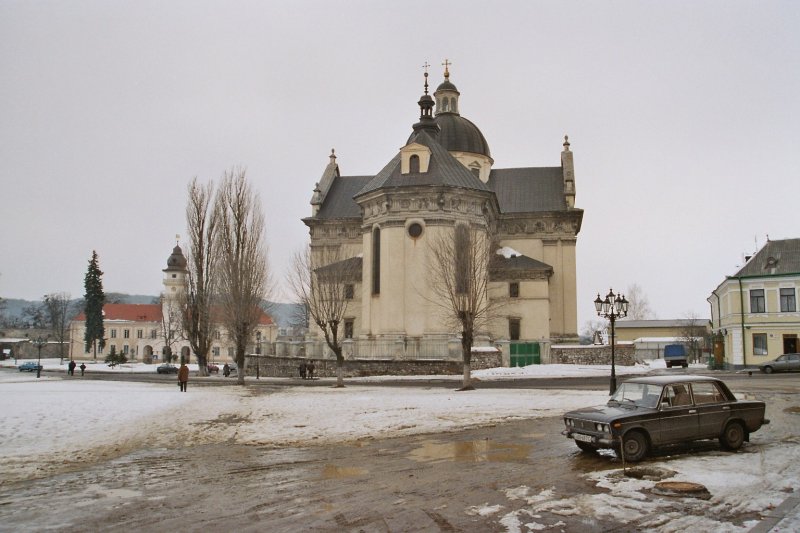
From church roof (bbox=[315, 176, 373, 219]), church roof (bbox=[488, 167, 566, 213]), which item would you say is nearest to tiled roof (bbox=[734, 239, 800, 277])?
church roof (bbox=[488, 167, 566, 213])

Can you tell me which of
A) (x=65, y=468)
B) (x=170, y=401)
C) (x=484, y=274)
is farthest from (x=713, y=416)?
(x=484, y=274)

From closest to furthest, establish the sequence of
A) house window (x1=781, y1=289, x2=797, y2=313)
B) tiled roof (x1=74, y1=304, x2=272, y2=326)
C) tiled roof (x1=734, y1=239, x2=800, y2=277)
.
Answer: house window (x1=781, y1=289, x2=797, y2=313) < tiled roof (x1=734, y1=239, x2=800, y2=277) < tiled roof (x1=74, y1=304, x2=272, y2=326)

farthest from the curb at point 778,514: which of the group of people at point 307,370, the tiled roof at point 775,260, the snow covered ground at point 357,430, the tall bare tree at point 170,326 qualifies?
the tall bare tree at point 170,326

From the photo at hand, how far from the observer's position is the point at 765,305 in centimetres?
4178

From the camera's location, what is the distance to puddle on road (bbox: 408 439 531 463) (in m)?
11.6

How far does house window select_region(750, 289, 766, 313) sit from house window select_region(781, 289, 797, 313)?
111 cm

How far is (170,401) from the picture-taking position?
2197 centimetres

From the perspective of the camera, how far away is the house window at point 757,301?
42.1 m

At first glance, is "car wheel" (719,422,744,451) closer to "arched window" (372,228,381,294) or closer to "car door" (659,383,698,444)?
"car door" (659,383,698,444)

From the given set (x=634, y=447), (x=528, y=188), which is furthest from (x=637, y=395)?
(x=528, y=188)

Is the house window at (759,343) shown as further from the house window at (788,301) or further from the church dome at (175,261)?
the church dome at (175,261)

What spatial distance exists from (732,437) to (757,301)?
34.6 meters

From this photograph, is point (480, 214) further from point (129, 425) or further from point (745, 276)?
point (129, 425)

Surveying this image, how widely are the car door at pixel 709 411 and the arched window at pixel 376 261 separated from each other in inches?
1263
